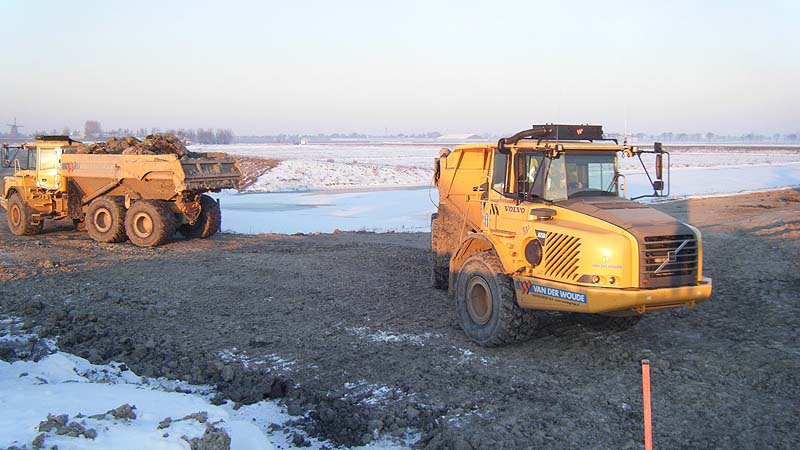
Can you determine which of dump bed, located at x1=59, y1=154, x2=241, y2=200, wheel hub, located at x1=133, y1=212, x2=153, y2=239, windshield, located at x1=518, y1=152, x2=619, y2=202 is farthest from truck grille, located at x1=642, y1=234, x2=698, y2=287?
wheel hub, located at x1=133, y1=212, x2=153, y2=239

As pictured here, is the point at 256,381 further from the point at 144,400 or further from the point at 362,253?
the point at 362,253

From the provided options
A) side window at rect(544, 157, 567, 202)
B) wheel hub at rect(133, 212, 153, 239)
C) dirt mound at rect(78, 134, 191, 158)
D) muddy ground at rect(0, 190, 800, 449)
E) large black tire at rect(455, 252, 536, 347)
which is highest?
dirt mound at rect(78, 134, 191, 158)

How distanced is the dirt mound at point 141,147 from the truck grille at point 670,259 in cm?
1227

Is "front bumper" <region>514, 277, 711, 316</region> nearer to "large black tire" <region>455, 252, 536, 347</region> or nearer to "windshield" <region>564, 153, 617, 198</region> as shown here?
"large black tire" <region>455, 252, 536, 347</region>

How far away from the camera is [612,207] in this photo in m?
7.59

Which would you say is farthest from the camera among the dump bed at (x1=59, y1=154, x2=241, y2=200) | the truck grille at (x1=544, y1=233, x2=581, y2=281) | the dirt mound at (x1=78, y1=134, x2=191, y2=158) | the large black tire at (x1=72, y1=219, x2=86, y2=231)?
the large black tire at (x1=72, y1=219, x2=86, y2=231)

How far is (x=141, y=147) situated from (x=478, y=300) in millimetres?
11374

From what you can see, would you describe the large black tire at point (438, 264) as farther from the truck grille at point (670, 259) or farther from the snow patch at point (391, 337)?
the truck grille at point (670, 259)

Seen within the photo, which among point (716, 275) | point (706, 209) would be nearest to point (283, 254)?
point (716, 275)

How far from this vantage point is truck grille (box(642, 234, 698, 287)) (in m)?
6.96

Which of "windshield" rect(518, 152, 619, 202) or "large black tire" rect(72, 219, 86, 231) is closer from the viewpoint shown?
"windshield" rect(518, 152, 619, 202)

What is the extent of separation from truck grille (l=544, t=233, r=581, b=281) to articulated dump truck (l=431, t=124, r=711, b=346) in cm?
1

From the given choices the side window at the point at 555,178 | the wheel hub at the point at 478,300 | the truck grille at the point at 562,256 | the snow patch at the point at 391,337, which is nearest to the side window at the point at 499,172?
the side window at the point at 555,178

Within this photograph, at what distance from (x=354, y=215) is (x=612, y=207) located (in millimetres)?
17347
